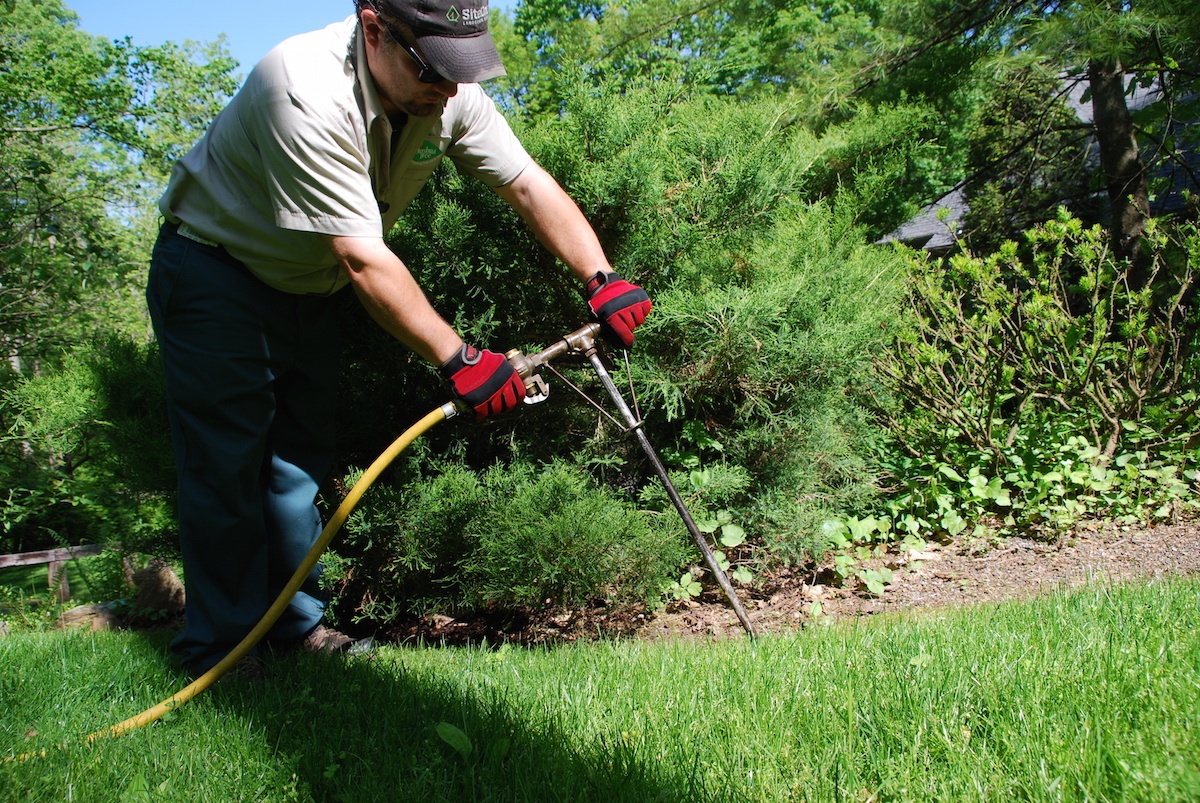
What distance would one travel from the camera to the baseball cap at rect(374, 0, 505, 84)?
2439 millimetres

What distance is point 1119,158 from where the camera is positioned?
7.64 metres

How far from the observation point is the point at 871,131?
6402mm

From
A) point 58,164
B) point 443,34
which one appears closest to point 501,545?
point 443,34

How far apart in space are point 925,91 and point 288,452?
6.59 m

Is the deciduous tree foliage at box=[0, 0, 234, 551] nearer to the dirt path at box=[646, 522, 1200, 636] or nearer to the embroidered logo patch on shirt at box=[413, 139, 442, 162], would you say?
the embroidered logo patch on shirt at box=[413, 139, 442, 162]

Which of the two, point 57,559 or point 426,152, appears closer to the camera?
point 426,152

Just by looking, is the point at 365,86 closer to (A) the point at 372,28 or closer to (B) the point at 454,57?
(A) the point at 372,28

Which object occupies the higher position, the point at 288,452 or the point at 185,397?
the point at 185,397

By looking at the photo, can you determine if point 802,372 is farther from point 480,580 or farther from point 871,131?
point 871,131

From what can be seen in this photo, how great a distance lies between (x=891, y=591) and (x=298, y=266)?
3185 mm

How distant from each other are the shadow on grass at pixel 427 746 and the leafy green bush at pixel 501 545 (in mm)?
812

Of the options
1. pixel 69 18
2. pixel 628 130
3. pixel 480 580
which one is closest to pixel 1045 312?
pixel 628 130

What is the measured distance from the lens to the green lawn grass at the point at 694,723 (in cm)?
179

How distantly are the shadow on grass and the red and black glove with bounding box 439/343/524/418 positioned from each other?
889 mm
